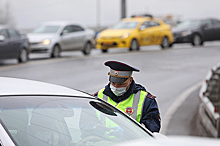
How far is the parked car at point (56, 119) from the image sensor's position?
2.66 meters

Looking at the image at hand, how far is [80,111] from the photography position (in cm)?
304

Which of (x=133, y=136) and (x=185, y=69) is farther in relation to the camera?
(x=185, y=69)

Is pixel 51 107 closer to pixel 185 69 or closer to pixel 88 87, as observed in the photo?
pixel 88 87

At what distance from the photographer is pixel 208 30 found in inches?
944

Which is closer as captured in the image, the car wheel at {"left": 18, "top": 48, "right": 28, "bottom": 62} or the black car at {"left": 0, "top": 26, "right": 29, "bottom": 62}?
the black car at {"left": 0, "top": 26, "right": 29, "bottom": 62}

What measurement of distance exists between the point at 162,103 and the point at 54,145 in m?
6.97

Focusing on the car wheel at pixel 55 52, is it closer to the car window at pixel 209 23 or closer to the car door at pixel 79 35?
the car door at pixel 79 35

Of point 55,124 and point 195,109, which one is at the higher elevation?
point 55,124

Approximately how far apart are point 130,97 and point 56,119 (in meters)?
1.02

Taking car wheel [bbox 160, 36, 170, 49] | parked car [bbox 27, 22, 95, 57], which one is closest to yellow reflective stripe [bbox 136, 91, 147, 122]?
parked car [bbox 27, 22, 95, 57]

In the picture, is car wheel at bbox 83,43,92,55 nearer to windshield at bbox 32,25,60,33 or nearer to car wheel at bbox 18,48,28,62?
windshield at bbox 32,25,60,33

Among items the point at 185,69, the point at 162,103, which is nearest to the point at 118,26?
the point at 185,69

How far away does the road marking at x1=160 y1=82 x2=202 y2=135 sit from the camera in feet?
24.7

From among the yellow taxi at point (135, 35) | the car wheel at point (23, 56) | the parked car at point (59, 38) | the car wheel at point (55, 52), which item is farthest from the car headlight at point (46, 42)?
the yellow taxi at point (135, 35)
